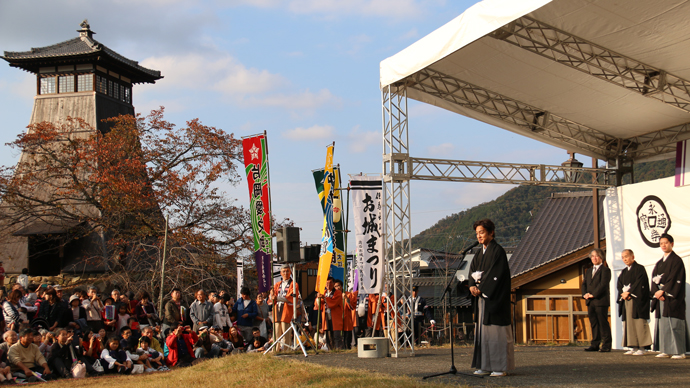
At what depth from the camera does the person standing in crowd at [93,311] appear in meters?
9.65

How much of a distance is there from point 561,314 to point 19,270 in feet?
59.3

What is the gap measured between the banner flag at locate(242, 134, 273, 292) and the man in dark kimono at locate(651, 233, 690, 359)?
568cm

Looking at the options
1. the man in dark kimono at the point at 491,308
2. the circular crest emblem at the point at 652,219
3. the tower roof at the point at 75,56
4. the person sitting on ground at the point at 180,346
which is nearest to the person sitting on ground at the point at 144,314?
the person sitting on ground at the point at 180,346

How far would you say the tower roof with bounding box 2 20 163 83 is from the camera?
74.7 ft

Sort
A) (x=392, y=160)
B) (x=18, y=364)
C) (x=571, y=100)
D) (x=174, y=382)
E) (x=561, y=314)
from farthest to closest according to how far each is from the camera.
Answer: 1. (x=561, y=314)
2. (x=571, y=100)
3. (x=392, y=160)
4. (x=18, y=364)
5. (x=174, y=382)

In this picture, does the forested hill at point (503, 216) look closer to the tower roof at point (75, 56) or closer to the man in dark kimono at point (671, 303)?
the tower roof at point (75, 56)

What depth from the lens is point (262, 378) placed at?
6.80 metres

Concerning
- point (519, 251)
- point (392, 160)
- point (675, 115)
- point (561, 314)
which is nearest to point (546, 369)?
point (392, 160)

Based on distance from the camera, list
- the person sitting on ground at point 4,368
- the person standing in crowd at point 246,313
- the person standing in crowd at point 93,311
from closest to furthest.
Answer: the person sitting on ground at point 4,368 < the person standing in crowd at point 93,311 < the person standing in crowd at point 246,313

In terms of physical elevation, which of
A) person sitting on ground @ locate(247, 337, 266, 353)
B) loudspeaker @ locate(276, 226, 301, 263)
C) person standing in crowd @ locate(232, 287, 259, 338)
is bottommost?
person sitting on ground @ locate(247, 337, 266, 353)

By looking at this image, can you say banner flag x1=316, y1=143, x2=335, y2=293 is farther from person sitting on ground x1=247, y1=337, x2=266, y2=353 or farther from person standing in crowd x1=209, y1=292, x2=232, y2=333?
person standing in crowd x1=209, y1=292, x2=232, y2=333

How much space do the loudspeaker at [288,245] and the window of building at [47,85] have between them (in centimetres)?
1939

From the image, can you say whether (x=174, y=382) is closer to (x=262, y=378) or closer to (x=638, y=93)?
Answer: (x=262, y=378)

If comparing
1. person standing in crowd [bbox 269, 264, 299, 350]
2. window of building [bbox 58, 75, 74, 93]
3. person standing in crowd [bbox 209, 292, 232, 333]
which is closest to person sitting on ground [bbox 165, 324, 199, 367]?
person standing in crowd [bbox 209, 292, 232, 333]
